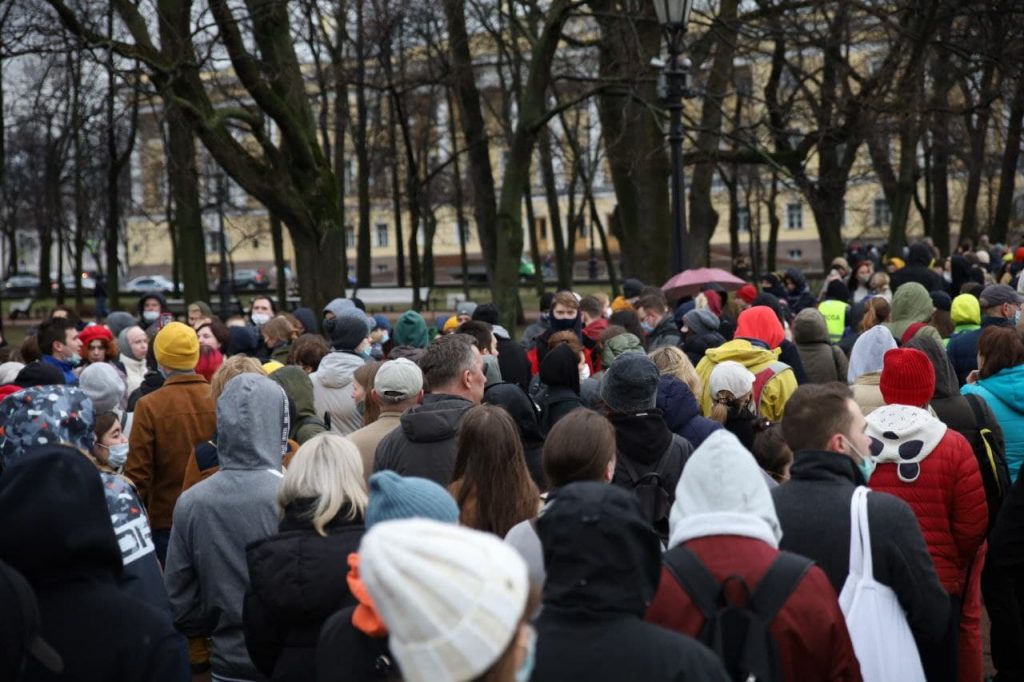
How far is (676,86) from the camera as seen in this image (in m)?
13.0

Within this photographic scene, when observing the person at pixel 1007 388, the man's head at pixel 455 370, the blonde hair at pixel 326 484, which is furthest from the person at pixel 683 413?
the blonde hair at pixel 326 484

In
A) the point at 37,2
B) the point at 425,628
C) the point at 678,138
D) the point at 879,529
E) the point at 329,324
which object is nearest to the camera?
the point at 425,628

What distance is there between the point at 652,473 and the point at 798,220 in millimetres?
72452

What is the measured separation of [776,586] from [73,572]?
2019 millimetres

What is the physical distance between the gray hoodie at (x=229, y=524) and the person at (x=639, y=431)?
1.50 metres

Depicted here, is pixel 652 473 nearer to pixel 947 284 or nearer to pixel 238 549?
pixel 238 549

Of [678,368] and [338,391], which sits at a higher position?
[678,368]

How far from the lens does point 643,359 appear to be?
614cm

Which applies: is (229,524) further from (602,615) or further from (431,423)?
(602,615)

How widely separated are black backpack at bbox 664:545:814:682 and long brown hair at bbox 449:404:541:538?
4.09ft

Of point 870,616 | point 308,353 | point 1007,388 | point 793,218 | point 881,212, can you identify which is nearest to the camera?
point 870,616

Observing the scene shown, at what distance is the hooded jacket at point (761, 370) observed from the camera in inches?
338

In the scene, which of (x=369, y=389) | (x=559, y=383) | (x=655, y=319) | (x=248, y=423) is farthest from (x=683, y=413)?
(x=655, y=319)

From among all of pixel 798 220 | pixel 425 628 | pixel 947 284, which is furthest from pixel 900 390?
pixel 798 220
